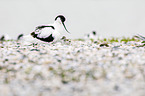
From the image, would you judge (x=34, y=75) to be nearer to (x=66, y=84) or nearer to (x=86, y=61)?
(x=66, y=84)

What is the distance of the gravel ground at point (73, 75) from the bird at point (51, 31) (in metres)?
1.97

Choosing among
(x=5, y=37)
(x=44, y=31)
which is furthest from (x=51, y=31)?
(x=5, y=37)

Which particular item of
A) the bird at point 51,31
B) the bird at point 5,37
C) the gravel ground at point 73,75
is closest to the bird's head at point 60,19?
the bird at point 51,31

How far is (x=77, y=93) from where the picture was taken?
3.89 metres

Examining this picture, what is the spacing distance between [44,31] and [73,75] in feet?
12.4

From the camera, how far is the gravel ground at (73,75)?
13.1 feet

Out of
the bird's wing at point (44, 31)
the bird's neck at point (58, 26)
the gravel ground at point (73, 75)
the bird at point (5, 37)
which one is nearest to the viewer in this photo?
the gravel ground at point (73, 75)

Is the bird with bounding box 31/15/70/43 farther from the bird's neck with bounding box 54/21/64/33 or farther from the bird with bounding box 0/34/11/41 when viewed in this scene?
the bird with bounding box 0/34/11/41

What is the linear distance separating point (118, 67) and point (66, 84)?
56.3 inches

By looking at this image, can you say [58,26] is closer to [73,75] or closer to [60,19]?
[60,19]

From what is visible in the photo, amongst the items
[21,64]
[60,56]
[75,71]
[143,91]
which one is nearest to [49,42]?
[60,56]

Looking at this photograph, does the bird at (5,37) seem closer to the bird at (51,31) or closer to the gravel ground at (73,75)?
the bird at (51,31)

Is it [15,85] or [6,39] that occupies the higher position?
[6,39]

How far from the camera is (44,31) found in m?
8.01
